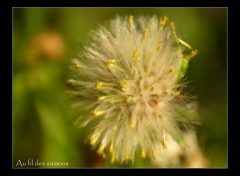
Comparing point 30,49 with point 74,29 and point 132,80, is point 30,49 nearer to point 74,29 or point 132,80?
point 74,29

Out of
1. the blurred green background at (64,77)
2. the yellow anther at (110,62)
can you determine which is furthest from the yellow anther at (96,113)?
the blurred green background at (64,77)

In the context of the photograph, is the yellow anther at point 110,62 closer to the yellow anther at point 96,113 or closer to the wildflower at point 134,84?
the wildflower at point 134,84

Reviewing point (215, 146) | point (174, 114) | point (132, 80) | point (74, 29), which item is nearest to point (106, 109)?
point (132, 80)

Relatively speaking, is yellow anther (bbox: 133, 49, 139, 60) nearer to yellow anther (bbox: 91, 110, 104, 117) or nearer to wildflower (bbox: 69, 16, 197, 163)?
wildflower (bbox: 69, 16, 197, 163)

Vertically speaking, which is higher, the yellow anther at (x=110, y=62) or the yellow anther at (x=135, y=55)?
the yellow anther at (x=135, y=55)

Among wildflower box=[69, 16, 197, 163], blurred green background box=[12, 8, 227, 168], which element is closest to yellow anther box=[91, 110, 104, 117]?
wildflower box=[69, 16, 197, 163]
